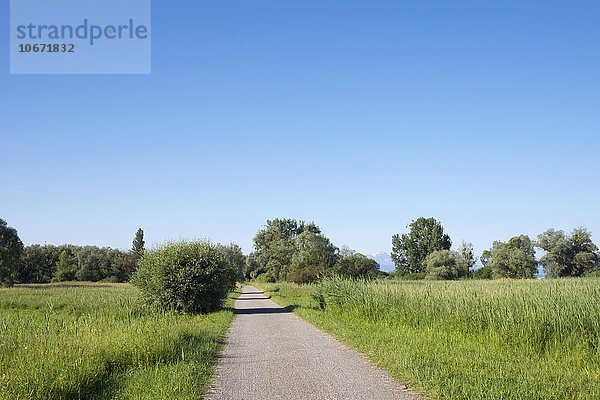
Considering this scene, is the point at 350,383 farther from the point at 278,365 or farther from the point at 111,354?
the point at 111,354

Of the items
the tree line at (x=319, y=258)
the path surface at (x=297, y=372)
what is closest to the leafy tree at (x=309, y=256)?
the tree line at (x=319, y=258)

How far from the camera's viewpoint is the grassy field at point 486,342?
9.88m

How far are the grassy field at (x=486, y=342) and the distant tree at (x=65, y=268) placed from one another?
97.9 metres

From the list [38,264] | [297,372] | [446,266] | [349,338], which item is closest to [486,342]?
[349,338]

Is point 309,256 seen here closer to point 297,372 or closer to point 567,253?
point 567,253

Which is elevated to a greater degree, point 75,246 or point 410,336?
point 75,246

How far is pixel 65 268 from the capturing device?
111125 millimetres

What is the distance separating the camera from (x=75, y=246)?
425 ft

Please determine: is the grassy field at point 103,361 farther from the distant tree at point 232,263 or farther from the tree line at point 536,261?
the tree line at point 536,261

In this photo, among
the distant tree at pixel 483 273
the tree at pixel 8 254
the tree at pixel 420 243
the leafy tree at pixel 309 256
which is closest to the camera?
the leafy tree at pixel 309 256

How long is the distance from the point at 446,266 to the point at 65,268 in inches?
2975

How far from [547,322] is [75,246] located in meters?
130

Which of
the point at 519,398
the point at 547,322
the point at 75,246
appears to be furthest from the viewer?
the point at 75,246

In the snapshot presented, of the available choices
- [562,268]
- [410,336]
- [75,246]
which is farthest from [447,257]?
[410,336]
